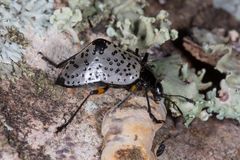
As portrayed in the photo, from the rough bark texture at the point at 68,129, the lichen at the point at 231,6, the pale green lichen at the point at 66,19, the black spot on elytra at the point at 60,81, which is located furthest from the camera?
the lichen at the point at 231,6

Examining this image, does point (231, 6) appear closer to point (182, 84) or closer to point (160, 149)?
point (182, 84)

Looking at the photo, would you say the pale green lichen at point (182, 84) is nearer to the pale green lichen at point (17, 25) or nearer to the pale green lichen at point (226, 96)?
the pale green lichen at point (226, 96)

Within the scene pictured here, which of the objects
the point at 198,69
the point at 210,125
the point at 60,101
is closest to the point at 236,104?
the point at 210,125

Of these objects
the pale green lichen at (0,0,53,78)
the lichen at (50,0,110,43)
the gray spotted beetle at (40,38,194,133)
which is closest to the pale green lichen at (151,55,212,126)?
the gray spotted beetle at (40,38,194,133)

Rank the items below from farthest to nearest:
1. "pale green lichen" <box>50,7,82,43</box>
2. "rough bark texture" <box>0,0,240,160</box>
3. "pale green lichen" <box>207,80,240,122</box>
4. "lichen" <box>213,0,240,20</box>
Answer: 1. "lichen" <box>213,0,240,20</box>
2. "pale green lichen" <box>207,80,240,122</box>
3. "pale green lichen" <box>50,7,82,43</box>
4. "rough bark texture" <box>0,0,240,160</box>

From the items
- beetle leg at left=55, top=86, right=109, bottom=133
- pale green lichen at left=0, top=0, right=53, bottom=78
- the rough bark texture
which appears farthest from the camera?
pale green lichen at left=0, top=0, right=53, bottom=78

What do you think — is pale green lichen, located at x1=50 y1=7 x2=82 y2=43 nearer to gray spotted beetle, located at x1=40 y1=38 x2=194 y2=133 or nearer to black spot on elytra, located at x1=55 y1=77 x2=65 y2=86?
gray spotted beetle, located at x1=40 y1=38 x2=194 y2=133

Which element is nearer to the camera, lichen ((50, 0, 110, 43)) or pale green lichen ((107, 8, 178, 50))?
lichen ((50, 0, 110, 43))

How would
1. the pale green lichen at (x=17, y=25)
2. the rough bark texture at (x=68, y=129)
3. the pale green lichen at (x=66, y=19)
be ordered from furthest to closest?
the pale green lichen at (x=66, y=19), the pale green lichen at (x=17, y=25), the rough bark texture at (x=68, y=129)

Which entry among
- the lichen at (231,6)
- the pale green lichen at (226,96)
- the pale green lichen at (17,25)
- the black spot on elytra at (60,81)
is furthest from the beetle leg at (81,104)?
the lichen at (231,6)
